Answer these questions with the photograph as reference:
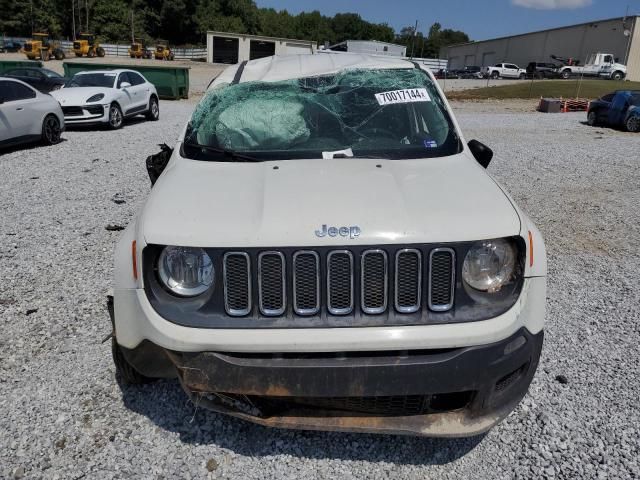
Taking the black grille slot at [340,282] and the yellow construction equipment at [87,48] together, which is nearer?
the black grille slot at [340,282]

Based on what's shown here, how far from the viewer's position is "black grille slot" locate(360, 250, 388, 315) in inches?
86.6

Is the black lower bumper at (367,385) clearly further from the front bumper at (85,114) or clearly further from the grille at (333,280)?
the front bumper at (85,114)

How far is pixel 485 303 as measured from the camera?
7.52ft

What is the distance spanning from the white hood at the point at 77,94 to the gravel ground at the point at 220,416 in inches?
311

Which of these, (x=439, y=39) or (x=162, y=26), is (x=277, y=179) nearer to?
(x=162, y=26)

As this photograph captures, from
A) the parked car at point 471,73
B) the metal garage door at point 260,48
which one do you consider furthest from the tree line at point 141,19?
the metal garage door at point 260,48

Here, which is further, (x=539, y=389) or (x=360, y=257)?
(x=539, y=389)

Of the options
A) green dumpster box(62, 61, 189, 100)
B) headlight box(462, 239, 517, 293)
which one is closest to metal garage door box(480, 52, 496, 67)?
green dumpster box(62, 61, 189, 100)

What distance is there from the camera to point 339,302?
2.22 metres

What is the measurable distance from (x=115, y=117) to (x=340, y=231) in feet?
44.6

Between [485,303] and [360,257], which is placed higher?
[360,257]

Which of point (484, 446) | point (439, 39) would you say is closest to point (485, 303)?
point (484, 446)

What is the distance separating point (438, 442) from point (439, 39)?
13798 cm

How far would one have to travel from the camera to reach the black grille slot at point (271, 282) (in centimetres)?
220
